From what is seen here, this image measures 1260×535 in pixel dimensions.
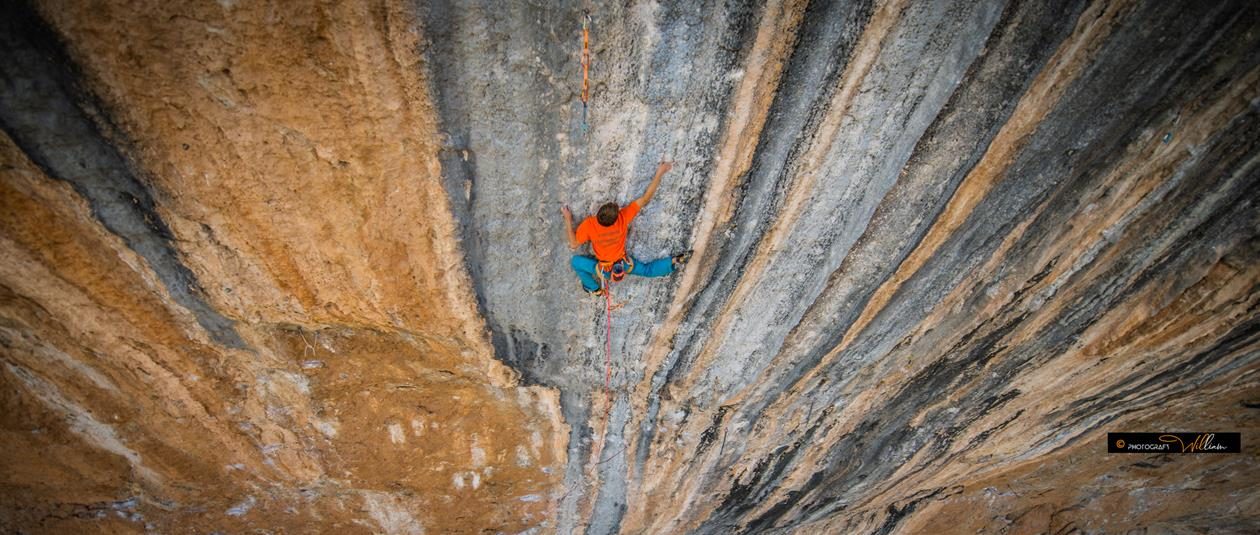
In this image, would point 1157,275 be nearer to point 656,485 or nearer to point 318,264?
point 656,485

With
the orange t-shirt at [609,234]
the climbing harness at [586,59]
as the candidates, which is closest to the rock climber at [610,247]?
the orange t-shirt at [609,234]

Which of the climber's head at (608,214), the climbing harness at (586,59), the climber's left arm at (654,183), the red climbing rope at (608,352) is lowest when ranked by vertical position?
the red climbing rope at (608,352)

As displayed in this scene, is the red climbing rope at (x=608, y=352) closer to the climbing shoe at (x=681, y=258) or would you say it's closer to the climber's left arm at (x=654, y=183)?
the climbing shoe at (x=681, y=258)

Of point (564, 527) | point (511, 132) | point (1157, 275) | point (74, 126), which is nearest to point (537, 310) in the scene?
point (511, 132)

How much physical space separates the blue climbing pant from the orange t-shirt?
7.2 inches

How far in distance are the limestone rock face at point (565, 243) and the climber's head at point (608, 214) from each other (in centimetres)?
16

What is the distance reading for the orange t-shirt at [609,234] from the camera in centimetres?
366

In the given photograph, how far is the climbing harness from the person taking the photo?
3.03 metres

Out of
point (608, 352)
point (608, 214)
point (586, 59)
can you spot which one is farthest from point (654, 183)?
point (608, 352)

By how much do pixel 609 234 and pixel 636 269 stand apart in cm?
52

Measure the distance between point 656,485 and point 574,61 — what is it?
491cm

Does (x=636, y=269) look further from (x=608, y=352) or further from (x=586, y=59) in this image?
(x=586, y=59)

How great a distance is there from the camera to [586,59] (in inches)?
124

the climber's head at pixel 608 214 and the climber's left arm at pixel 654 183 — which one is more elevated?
the climber's left arm at pixel 654 183
